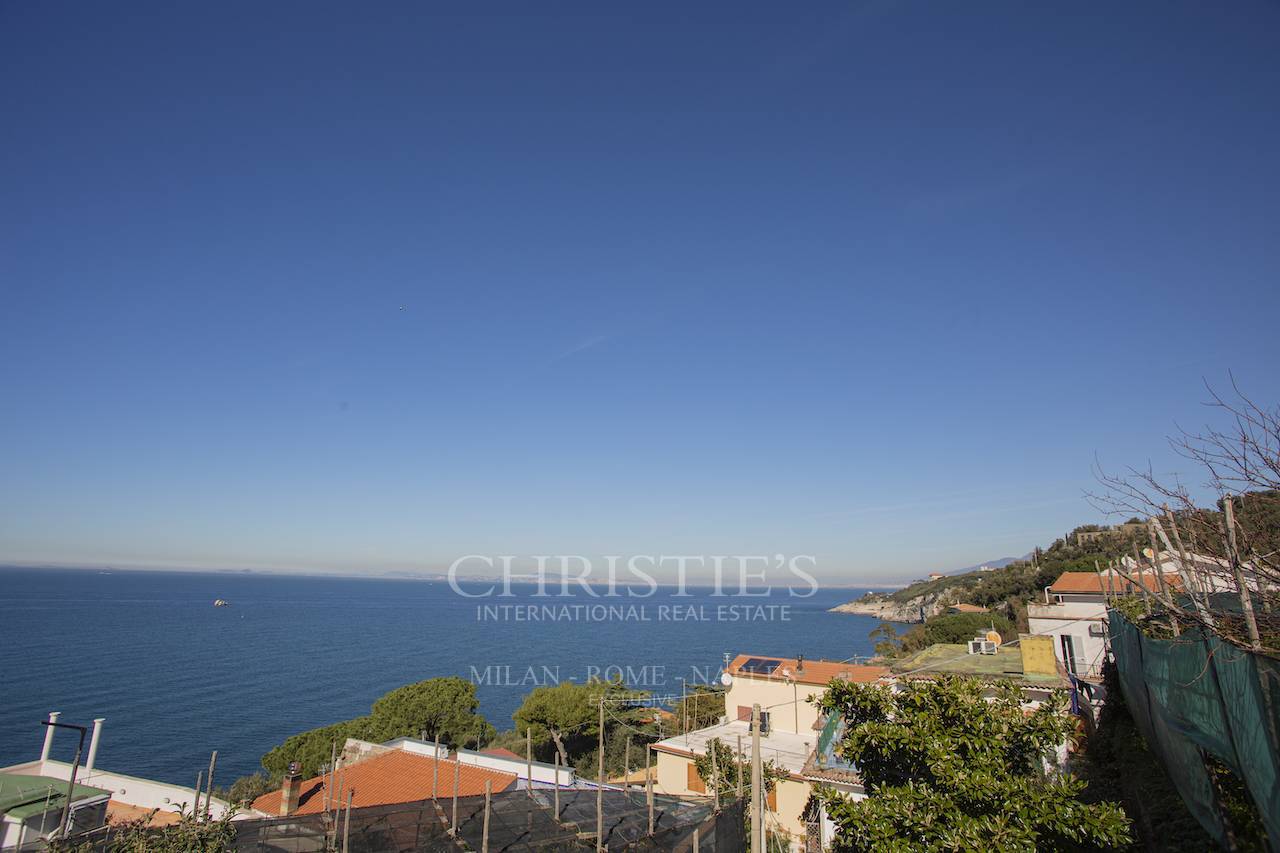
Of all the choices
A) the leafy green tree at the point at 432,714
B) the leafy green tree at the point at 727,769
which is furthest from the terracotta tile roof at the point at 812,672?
the leafy green tree at the point at 432,714

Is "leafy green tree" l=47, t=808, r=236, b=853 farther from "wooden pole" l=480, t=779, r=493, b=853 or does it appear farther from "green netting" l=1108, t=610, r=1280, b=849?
"green netting" l=1108, t=610, r=1280, b=849

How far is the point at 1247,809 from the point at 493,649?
3728 inches

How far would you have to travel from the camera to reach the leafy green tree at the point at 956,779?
6246 mm

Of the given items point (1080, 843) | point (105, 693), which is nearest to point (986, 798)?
point (1080, 843)

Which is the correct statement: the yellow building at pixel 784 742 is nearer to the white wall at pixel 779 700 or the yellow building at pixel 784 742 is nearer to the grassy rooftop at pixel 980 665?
the white wall at pixel 779 700

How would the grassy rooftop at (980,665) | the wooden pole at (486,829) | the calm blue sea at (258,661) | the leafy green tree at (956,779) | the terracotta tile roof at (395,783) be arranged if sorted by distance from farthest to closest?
the calm blue sea at (258,661) → the terracotta tile roof at (395,783) → the grassy rooftop at (980,665) → the wooden pole at (486,829) → the leafy green tree at (956,779)

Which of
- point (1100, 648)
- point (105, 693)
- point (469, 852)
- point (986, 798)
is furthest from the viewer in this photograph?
point (105, 693)

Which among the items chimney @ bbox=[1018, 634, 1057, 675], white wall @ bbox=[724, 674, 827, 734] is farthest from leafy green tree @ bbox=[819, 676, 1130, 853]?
white wall @ bbox=[724, 674, 827, 734]

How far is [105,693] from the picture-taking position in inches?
2078

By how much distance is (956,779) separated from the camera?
6.76 m

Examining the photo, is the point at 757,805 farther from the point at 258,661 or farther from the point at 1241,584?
the point at 258,661

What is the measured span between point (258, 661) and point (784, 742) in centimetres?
7179

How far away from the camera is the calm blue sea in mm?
42625

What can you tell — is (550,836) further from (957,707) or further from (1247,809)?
(1247,809)
